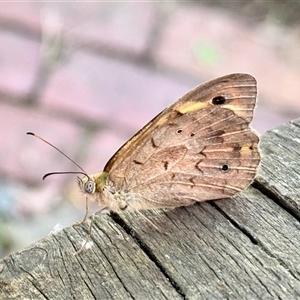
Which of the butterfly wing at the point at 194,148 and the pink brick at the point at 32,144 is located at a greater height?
the butterfly wing at the point at 194,148

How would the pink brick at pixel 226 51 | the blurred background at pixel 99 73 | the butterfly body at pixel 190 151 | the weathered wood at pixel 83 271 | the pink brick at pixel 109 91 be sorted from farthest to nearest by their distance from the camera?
the pink brick at pixel 226 51 → the pink brick at pixel 109 91 → the blurred background at pixel 99 73 → the butterfly body at pixel 190 151 → the weathered wood at pixel 83 271

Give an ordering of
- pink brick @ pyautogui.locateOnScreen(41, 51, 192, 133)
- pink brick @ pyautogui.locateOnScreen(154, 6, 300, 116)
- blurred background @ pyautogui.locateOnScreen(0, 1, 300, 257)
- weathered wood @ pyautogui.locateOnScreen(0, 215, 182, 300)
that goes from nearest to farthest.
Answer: weathered wood @ pyautogui.locateOnScreen(0, 215, 182, 300)
blurred background @ pyautogui.locateOnScreen(0, 1, 300, 257)
pink brick @ pyautogui.locateOnScreen(41, 51, 192, 133)
pink brick @ pyautogui.locateOnScreen(154, 6, 300, 116)

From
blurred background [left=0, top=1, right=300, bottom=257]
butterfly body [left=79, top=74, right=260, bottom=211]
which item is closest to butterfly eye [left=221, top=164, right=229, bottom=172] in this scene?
butterfly body [left=79, top=74, right=260, bottom=211]

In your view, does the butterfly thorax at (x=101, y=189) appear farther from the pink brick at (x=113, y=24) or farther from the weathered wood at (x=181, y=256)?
the pink brick at (x=113, y=24)

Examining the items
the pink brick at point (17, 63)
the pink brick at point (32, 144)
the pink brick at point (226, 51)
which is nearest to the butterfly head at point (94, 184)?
the pink brick at point (32, 144)

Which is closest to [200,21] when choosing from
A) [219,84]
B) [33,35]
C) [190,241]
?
[33,35]

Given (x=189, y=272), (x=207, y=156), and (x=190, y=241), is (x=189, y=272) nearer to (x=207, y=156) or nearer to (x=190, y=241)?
(x=190, y=241)

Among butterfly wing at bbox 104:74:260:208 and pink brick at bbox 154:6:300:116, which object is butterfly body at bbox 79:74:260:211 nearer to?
butterfly wing at bbox 104:74:260:208
